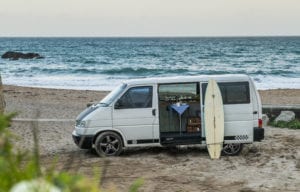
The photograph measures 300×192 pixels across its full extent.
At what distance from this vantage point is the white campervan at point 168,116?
12430 mm

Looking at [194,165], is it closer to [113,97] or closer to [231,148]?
[231,148]

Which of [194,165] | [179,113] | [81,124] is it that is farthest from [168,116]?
[81,124]

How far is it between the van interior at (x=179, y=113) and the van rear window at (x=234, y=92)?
43cm

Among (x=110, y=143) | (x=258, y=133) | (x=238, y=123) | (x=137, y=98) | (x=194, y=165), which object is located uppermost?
(x=137, y=98)

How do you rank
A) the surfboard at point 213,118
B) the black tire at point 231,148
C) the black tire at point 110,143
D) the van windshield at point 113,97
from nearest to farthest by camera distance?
the surfboard at point 213,118
the black tire at point 110,143
the black tire at point 231,148
the van windshield at point 113,97

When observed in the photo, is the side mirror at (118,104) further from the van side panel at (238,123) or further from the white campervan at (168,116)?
the van side panel at (238,123)

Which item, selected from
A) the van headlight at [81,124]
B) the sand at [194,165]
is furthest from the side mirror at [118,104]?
the sand at [194,165]

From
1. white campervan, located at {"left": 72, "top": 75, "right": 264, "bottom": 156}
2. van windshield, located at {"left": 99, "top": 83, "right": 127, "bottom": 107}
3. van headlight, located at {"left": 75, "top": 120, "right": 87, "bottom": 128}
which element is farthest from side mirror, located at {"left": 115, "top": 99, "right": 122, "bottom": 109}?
van headlight, located at {"left": 75, "top": 120, "right": 87, "bottom": 128}

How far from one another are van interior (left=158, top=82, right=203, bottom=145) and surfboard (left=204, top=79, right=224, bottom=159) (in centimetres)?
24

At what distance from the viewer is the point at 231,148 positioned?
1267cm

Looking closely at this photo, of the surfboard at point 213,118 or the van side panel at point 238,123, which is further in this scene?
the van side panel at point 238,123

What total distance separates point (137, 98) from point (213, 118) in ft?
5.35

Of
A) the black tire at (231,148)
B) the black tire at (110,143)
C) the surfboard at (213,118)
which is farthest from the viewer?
the black tire at (231,148)

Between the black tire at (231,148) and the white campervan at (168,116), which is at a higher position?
the white campervan at (168,116)
